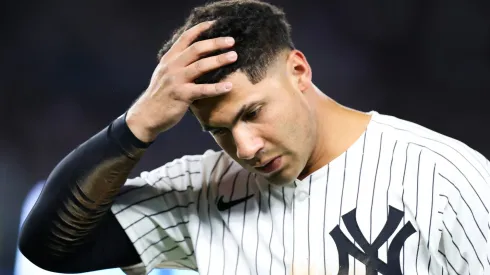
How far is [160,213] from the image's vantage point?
54.8 inches

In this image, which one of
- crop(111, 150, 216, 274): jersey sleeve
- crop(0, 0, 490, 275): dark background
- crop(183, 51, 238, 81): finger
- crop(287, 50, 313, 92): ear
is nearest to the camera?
crop(183, 51, 238, 81): finger

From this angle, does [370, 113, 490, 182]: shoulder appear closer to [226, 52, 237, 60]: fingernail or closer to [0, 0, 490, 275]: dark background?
[226, 52, 237, 60]: fingernail

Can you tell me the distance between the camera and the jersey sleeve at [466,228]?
1.16 metres

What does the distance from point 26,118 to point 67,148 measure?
0.22 meters

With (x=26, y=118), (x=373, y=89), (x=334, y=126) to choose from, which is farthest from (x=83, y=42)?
(x=334, y=126)

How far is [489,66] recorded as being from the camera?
8.50ft

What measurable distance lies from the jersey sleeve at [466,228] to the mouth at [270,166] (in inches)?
11.3

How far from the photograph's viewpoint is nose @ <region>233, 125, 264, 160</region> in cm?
118

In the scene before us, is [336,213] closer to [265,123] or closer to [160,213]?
[265,123]

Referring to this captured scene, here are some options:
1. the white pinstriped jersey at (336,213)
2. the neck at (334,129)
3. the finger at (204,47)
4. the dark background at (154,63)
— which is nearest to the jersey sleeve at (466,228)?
the white pinstriped jersey at (336,213)

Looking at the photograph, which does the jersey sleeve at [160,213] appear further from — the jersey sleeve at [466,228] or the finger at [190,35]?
the jersey sleeve at [466,228]

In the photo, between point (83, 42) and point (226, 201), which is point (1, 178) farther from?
point (226, 201)

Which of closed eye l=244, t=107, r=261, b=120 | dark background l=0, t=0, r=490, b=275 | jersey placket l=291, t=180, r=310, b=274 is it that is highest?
dark background l=0, t=0, r=490, b=275

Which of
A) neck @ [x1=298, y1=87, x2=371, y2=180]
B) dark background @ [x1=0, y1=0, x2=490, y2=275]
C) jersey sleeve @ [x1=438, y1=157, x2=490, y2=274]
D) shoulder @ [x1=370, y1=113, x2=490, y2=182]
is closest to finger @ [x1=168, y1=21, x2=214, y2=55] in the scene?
neck @ [x1=298, y1=87, x2=371, y2=180]
